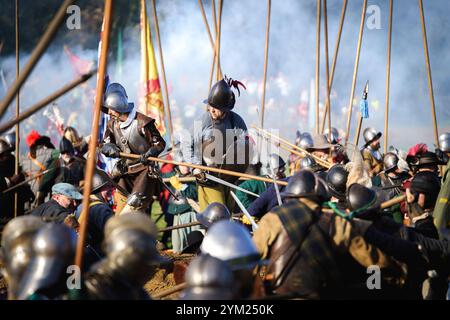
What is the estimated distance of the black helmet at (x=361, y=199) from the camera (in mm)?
4641

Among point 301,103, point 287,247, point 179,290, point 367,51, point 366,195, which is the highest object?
point 367,51

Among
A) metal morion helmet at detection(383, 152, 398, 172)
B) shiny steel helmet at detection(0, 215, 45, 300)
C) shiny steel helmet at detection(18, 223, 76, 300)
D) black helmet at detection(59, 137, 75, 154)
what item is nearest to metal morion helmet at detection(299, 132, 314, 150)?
metal morion helmet at detection(383, 152, 398, 172)

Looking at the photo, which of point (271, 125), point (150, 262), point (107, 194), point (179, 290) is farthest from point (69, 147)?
point (271, 125)

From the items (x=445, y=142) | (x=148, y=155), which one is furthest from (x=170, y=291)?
(x=445, y=142)

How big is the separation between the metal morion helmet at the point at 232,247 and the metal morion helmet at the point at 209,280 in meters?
0.35

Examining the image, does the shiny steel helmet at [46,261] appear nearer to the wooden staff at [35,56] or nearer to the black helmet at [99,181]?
the wooden staff at [35,56]

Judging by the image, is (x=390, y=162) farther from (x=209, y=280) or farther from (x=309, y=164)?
(x=209, y=280)

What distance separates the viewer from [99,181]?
684 centimetres

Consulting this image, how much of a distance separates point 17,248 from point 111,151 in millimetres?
4055

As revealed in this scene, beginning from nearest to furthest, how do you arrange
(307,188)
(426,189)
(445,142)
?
(307,188), (426,189), (445,142)

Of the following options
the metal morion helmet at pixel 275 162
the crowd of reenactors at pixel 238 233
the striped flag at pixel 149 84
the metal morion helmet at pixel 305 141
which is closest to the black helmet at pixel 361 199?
the crowd of reenactors at pixel 238 233

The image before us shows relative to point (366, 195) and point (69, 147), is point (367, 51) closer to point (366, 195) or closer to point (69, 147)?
point (69, 147)

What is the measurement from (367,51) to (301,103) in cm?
331
